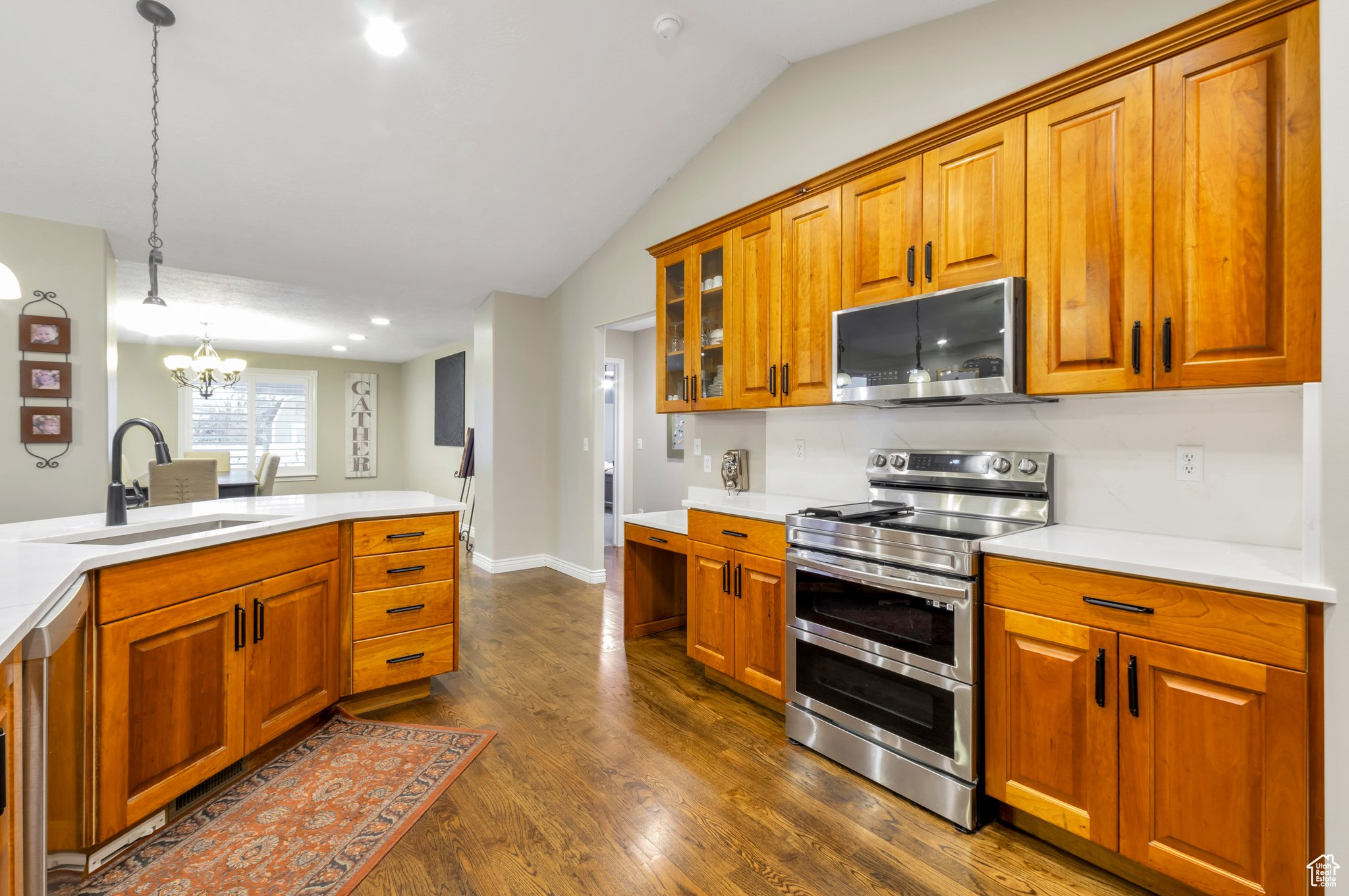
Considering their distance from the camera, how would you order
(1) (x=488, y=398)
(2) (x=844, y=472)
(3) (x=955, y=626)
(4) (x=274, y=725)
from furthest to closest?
(1) (x=488, y=398)
(2) (x=844, y=472)
(4) (x=274, y=725)
(3) (x=955, y=626)

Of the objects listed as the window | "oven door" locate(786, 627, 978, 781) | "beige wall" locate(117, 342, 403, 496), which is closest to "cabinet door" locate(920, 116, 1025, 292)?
"oven door" locate(786, 627, 978, 781)

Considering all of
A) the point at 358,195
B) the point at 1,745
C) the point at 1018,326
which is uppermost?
the point at 358,195

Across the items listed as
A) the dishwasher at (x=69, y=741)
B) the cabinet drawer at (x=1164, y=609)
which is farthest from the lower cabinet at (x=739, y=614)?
the dishwasher at (x=69, y=741)

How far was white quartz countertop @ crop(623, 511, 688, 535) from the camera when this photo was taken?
3316 mm

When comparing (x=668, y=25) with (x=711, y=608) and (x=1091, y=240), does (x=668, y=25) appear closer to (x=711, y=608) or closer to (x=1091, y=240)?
(x=1091, y=240)

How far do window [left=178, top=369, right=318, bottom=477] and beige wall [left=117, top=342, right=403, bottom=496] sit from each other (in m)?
0.10

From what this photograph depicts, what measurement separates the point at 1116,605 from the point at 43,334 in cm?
541

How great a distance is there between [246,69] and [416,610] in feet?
8.65

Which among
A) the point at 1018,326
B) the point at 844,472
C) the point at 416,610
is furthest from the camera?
the point at 844,472

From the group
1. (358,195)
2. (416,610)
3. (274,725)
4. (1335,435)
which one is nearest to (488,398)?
(358,195)

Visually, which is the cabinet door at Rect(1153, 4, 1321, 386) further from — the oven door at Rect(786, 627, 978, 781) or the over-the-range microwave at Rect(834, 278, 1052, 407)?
the oven door at Rect(786, 627, 978, 781)

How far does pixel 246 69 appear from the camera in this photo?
276cm

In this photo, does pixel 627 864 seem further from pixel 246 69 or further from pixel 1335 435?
pixel 246 69

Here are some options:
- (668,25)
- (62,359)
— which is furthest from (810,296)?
(62,359)
